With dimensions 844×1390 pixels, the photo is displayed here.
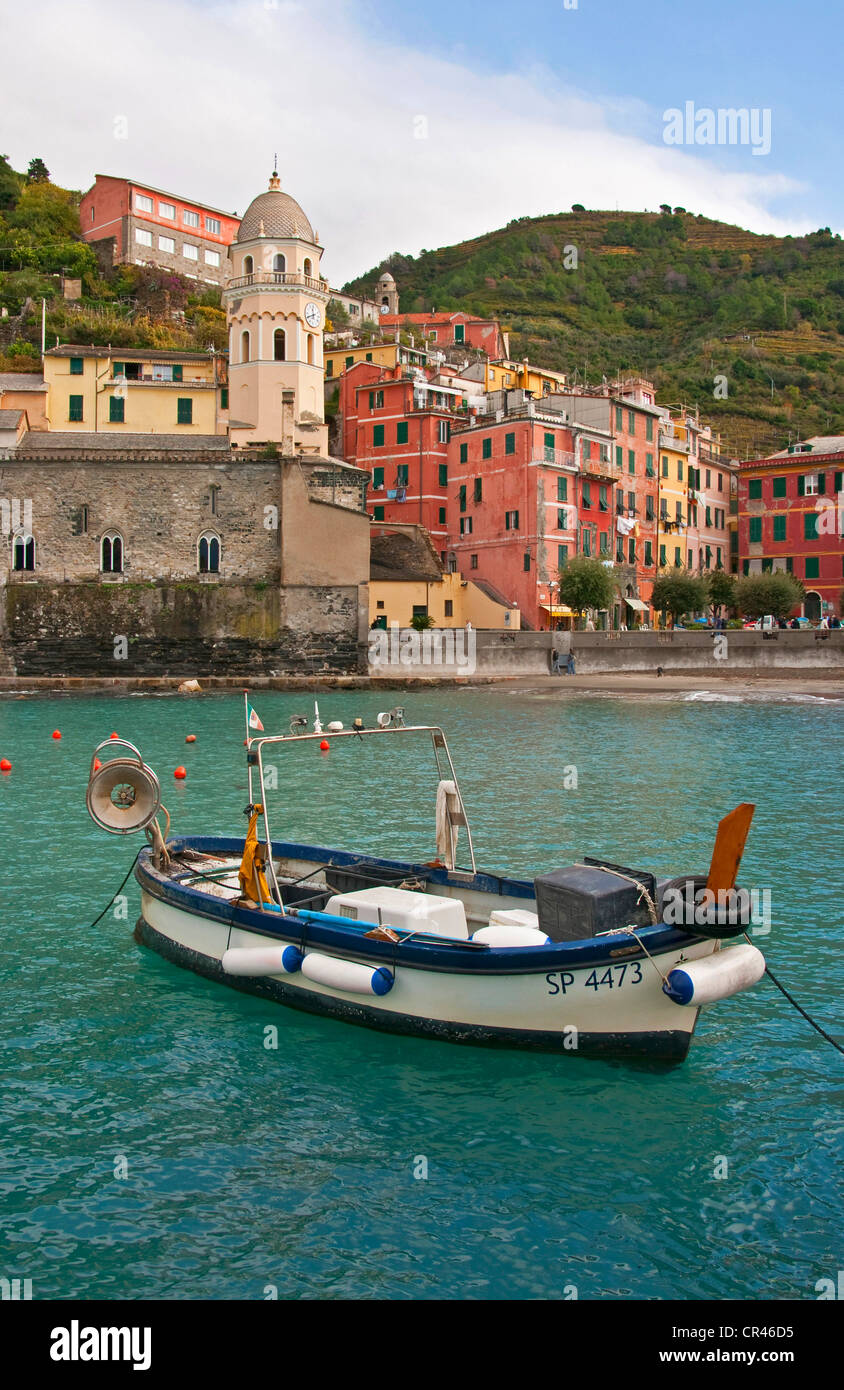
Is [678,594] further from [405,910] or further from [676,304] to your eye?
[676,304]

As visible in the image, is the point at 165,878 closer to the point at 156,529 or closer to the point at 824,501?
the point at 156,529

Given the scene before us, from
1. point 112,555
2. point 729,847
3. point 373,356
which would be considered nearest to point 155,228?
point 373,356

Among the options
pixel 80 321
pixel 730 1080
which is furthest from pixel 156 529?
pixel 730 1080

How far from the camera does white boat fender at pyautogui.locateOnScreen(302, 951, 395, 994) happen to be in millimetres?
9062

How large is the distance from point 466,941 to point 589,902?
101 cm

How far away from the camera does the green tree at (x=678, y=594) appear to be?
57.2m

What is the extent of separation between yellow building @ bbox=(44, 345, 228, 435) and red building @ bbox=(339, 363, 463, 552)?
27.8 ft

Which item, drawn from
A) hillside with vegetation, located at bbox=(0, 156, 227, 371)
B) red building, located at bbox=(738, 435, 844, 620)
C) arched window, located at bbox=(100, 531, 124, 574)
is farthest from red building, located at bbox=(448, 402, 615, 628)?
hillside with vegetation, located at bbox=(0, 156, 227, 371)

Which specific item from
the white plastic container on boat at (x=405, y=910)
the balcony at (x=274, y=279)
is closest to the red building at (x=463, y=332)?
the balcony at (x=274, y=279)

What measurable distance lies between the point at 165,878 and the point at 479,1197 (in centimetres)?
542

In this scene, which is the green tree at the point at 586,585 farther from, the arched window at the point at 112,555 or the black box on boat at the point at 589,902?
the black box on boat at the point at 589,902

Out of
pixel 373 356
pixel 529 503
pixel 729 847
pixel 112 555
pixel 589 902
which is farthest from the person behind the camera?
pixel 373 356

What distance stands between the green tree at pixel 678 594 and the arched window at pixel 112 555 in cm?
2675

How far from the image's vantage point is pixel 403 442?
61312 millimetres
